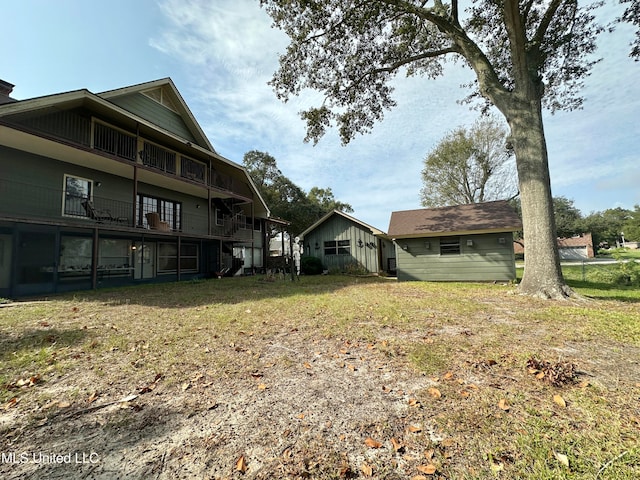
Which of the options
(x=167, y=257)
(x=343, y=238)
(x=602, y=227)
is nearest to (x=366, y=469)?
(x=167, y=257)

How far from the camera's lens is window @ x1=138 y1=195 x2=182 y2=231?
13836mm

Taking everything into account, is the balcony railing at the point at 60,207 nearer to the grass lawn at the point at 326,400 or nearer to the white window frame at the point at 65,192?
the white window frame at the point at 65,192

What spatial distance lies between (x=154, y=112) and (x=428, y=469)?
17854mm

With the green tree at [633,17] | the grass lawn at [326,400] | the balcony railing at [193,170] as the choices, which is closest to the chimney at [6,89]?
the balcony railing at [193,170]

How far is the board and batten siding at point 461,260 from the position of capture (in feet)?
42.3

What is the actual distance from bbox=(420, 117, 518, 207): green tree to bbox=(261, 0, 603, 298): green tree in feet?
46.6

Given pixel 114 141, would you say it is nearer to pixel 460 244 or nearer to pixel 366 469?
pixel 366 469

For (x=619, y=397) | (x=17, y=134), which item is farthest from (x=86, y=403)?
(x=17, y=134)

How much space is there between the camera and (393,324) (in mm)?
5035

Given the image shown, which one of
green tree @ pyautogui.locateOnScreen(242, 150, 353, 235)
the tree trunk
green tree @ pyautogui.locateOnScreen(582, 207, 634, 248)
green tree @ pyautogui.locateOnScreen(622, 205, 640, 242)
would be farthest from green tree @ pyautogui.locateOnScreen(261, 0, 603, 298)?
green tree @ pyautogui.locateOnScreen(622, 205, 640, 242)

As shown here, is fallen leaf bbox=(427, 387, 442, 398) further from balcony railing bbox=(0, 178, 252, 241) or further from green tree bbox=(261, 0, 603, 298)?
balcony railing bbox=(0, 178, 252, 241)

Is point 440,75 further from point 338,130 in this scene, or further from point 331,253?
point 331,253

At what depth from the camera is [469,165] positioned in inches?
1070

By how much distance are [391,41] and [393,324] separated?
40.5ft
